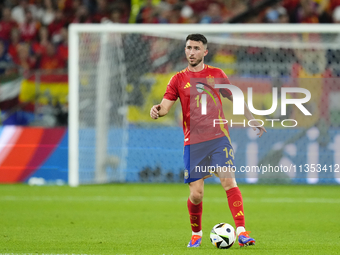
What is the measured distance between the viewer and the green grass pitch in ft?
17.3

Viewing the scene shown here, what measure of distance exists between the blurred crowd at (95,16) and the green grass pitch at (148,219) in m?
4.59

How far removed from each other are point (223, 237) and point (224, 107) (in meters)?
6.58

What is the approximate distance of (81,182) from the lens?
1155 centimetres

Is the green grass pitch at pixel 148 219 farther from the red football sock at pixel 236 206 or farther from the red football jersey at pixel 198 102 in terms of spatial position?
the red football jersey at pixel 198 102

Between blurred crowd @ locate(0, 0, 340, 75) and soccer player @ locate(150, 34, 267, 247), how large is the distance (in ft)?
28.4

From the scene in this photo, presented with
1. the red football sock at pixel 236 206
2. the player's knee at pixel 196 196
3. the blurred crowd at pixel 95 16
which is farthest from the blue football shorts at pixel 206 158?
the blurred crowd at pixel 95 16

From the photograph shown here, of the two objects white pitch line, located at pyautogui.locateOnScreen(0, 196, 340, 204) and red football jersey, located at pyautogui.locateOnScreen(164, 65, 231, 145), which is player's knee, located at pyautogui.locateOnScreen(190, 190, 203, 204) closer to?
red football jersey, located at pyautogui.locateOnScreen(164, 65, 231, 145)

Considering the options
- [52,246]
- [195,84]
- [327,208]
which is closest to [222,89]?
[195,84]

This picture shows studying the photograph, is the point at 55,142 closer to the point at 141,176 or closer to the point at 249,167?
the point at 141,176

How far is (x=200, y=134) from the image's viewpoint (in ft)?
17.4

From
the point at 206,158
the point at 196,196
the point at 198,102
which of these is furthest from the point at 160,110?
the point at 196,196

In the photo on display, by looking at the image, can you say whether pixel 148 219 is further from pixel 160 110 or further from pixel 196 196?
pixel 160 110

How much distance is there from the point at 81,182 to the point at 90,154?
0.57m

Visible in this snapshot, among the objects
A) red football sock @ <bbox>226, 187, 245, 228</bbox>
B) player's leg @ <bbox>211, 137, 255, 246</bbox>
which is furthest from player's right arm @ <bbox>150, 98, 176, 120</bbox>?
red football sock @ <bbox>226, 187, 245, 228</bbox>
